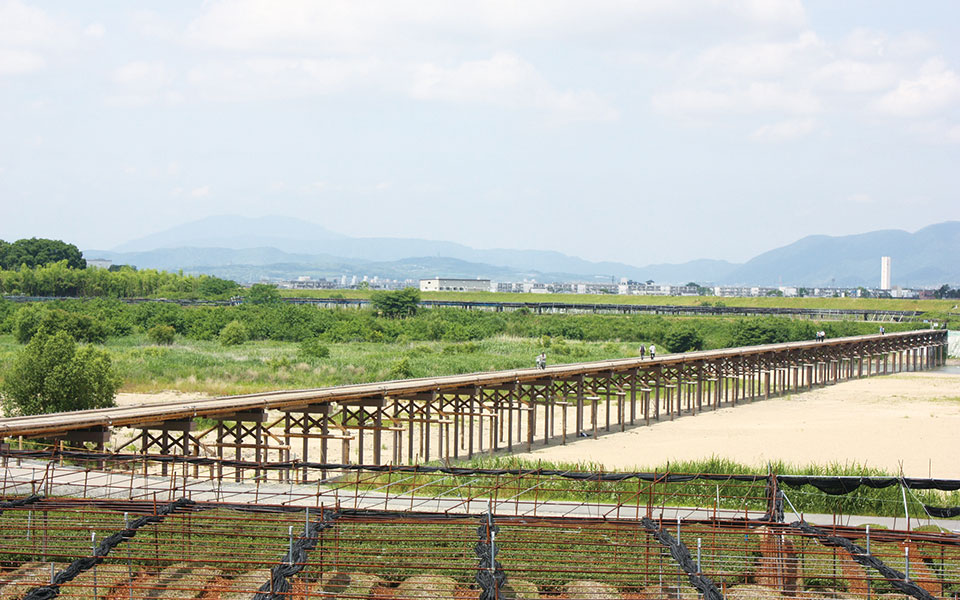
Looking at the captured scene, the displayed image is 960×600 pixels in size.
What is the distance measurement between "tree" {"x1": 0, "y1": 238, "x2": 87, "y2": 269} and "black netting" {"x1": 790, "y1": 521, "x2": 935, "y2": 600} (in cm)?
16796

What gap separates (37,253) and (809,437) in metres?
160

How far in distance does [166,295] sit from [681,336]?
9010 centimetres

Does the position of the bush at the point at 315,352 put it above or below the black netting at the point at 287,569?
below

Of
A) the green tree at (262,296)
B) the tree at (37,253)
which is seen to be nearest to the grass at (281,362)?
the green tree at (262,296)

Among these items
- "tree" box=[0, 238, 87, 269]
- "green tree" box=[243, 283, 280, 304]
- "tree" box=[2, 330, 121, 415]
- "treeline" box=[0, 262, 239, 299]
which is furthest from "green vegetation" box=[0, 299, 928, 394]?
"tree" box=[0, 238, 87, 269]

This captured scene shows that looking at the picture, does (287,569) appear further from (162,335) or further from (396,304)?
(396,304)

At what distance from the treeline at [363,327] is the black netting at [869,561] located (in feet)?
221

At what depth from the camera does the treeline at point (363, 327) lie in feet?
274

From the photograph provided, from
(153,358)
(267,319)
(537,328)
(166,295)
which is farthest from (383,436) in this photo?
(166,295)

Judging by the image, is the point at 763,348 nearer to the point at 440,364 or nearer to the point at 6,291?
the point at 440,364

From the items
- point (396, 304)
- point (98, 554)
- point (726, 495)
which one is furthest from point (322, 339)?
point (98, 554)

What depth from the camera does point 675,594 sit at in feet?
50.1

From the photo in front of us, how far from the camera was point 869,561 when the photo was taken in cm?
1530

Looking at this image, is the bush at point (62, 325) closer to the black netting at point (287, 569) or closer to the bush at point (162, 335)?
the bush at point (162, 335)
